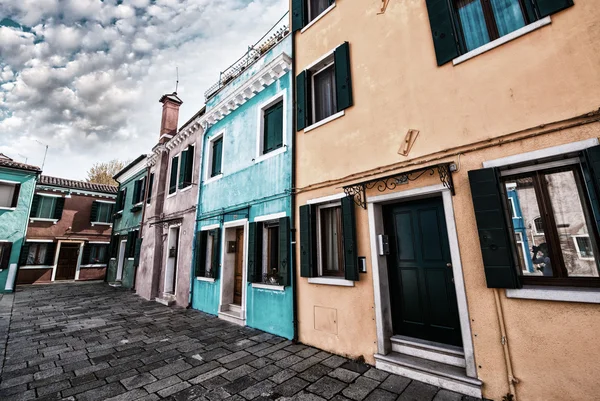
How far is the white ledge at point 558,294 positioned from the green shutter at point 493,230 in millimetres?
108

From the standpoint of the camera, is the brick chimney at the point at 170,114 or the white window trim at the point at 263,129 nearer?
the white window trim at the point at 263,129

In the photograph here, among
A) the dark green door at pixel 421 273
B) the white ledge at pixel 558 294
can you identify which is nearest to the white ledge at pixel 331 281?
the dark green door at pixel 421 273

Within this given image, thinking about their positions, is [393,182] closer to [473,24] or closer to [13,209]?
[473,24]

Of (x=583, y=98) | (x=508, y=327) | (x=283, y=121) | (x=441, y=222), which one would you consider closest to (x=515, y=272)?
(x=508, y=327)

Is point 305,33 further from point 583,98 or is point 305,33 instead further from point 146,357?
point 146,357

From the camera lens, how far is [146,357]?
485 cm

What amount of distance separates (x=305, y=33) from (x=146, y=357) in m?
8.27

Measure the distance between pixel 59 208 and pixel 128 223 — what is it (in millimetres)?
6808

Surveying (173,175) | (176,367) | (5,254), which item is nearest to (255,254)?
(176,367)

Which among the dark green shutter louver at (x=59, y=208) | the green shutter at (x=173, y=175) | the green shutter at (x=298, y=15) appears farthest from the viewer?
the dark green shutter louver at (x=59, y=208)

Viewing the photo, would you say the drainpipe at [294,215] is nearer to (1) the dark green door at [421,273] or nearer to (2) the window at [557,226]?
(1) the dark green door at [421,273]

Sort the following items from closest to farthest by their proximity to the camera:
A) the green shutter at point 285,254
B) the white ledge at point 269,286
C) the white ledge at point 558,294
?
the white ledge at point 558,294, the green shutter at point 285,254, the white ledge at point 269,286

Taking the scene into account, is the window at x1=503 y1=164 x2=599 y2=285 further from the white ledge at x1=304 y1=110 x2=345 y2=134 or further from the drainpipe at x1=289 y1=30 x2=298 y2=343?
the drainpipe at x1=289 y1=30 x2=298 y2=343

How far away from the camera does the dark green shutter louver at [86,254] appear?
18.6 m
